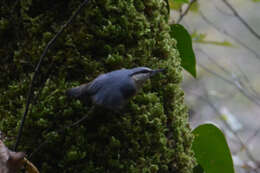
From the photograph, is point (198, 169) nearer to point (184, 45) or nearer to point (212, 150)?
point (212, 150)

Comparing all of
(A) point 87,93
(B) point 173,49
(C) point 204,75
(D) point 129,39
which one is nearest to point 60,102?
(A) point 87,93

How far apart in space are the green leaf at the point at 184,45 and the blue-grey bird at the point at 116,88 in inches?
17.7

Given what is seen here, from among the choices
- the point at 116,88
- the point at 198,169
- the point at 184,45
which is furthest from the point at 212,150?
the point at 116,88

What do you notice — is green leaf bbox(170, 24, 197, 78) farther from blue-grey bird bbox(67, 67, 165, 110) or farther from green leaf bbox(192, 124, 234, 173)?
blue-grey bird bbox(67, 67, 165, 110)

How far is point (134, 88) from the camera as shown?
638 millimetres

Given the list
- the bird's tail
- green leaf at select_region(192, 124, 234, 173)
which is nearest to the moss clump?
the bird's tail

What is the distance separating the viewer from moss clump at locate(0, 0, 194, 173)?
2.41 ft

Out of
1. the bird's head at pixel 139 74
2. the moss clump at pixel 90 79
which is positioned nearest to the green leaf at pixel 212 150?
the moss clump at pixel 90 79

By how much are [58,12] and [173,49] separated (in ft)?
1.13

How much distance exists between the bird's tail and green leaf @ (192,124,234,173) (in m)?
0.47

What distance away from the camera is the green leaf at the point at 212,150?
966mm

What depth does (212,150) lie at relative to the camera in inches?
38.8

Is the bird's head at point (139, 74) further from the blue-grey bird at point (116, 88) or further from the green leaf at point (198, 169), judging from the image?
the green leaf at point (198, 169)

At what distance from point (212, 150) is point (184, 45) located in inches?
14.4
